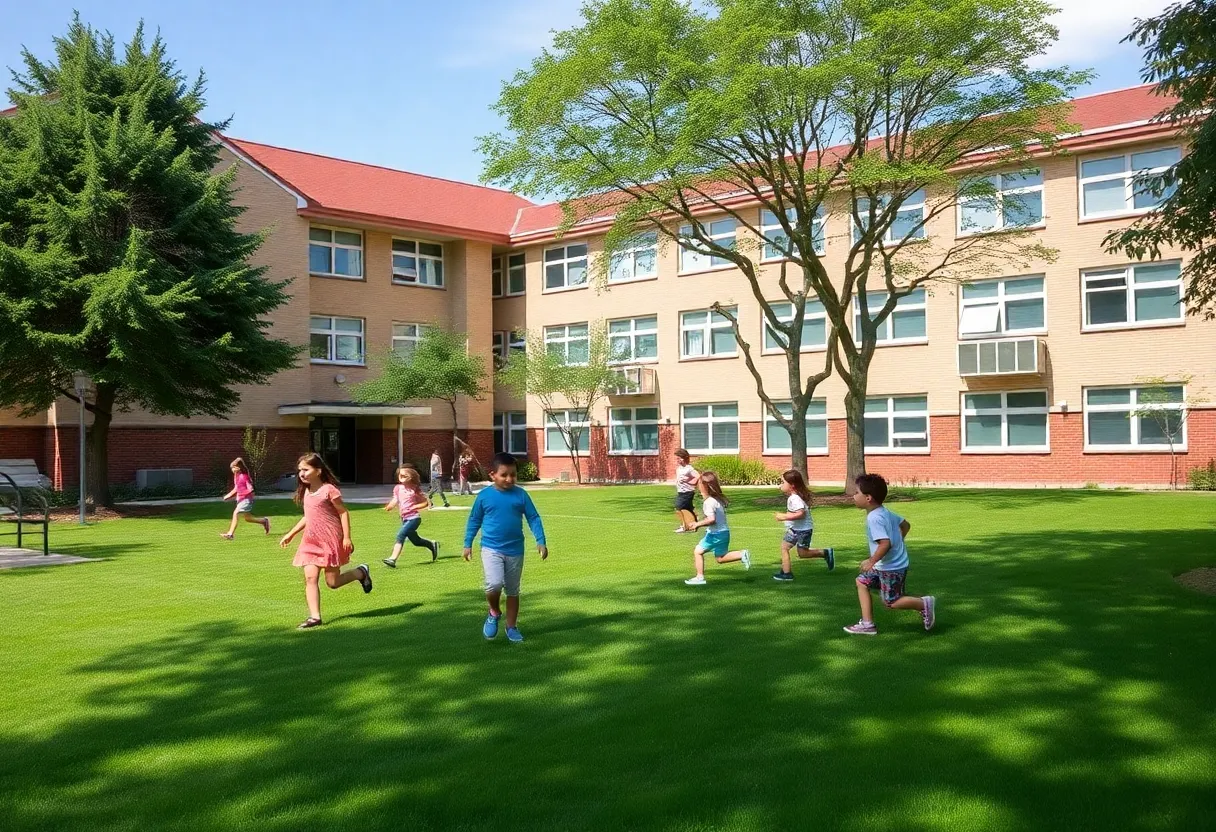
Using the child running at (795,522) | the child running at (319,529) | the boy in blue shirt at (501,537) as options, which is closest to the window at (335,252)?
the child running at (795,522)

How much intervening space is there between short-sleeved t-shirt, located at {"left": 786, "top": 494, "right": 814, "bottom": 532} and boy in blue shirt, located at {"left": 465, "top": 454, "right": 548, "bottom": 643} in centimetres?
389

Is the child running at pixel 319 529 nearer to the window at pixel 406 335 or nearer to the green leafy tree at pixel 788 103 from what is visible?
the green leafy tree at pixel 788 103

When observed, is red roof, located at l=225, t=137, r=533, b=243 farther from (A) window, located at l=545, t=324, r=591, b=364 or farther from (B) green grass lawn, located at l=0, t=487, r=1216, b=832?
(B) green grass lawn, located at l=0, t=487, r=1216, b=832

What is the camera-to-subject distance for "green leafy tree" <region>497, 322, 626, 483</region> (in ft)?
125

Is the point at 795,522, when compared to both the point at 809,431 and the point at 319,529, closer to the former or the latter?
the point at 319,529

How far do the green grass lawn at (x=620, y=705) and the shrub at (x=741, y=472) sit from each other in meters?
22.8

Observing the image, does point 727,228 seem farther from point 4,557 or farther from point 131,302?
point 4,557

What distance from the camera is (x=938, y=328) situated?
108 ft

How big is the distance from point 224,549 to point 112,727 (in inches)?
429

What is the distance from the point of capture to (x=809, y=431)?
3600cm

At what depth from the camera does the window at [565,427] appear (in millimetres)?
41037

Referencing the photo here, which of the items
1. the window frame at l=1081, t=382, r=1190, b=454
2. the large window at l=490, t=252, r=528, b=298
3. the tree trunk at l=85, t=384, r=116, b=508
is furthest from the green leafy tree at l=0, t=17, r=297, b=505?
the window frame at l=1081, t=382, r=1190, b=454

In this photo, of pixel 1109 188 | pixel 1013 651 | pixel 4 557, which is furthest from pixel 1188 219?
pixel 1109 188

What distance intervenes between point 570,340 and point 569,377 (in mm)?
4080
